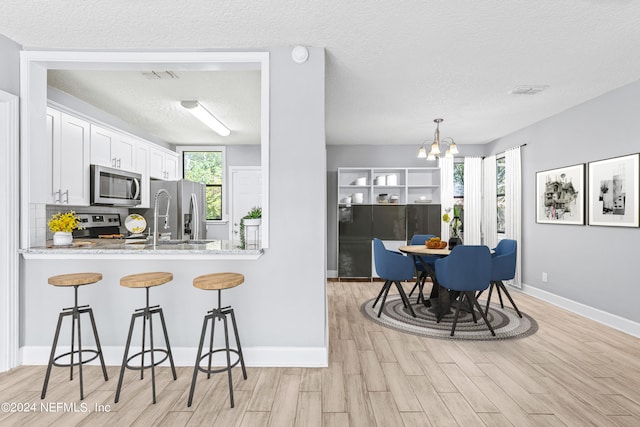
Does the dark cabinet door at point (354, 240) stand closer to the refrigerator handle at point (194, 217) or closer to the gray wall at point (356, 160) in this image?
the gray wall at point (356, 160)

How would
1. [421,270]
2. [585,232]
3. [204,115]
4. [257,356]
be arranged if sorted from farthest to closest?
1. [421,270]
2. [204,115]
3. [585,232]
4. [257,356]

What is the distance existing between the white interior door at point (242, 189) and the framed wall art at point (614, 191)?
516 cm

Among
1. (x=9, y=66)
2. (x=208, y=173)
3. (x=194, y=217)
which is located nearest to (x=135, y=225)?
(x=9, y=66)

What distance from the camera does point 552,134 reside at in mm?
4605

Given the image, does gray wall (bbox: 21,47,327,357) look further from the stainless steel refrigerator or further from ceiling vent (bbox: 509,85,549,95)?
ceiling vent (bbox: 509,85,549,95)

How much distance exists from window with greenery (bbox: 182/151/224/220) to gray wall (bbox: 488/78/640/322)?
5441mm

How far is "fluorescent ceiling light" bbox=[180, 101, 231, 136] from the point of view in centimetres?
408

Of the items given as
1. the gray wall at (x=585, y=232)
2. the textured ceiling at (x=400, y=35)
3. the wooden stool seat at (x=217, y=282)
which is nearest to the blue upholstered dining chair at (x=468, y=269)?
the gray wall at (x=585, y=232)

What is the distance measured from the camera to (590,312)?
3924mm

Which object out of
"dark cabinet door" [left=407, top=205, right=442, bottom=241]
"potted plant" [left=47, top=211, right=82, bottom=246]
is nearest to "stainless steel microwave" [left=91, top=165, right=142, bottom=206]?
"potted plant" [left=47, top=211, right=82, bottom=246]

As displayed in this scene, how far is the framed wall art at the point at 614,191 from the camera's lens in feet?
11.3

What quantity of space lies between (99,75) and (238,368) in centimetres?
313

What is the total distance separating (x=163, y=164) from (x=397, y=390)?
482 centimetres

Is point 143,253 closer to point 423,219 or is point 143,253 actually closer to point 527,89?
point 527,89
